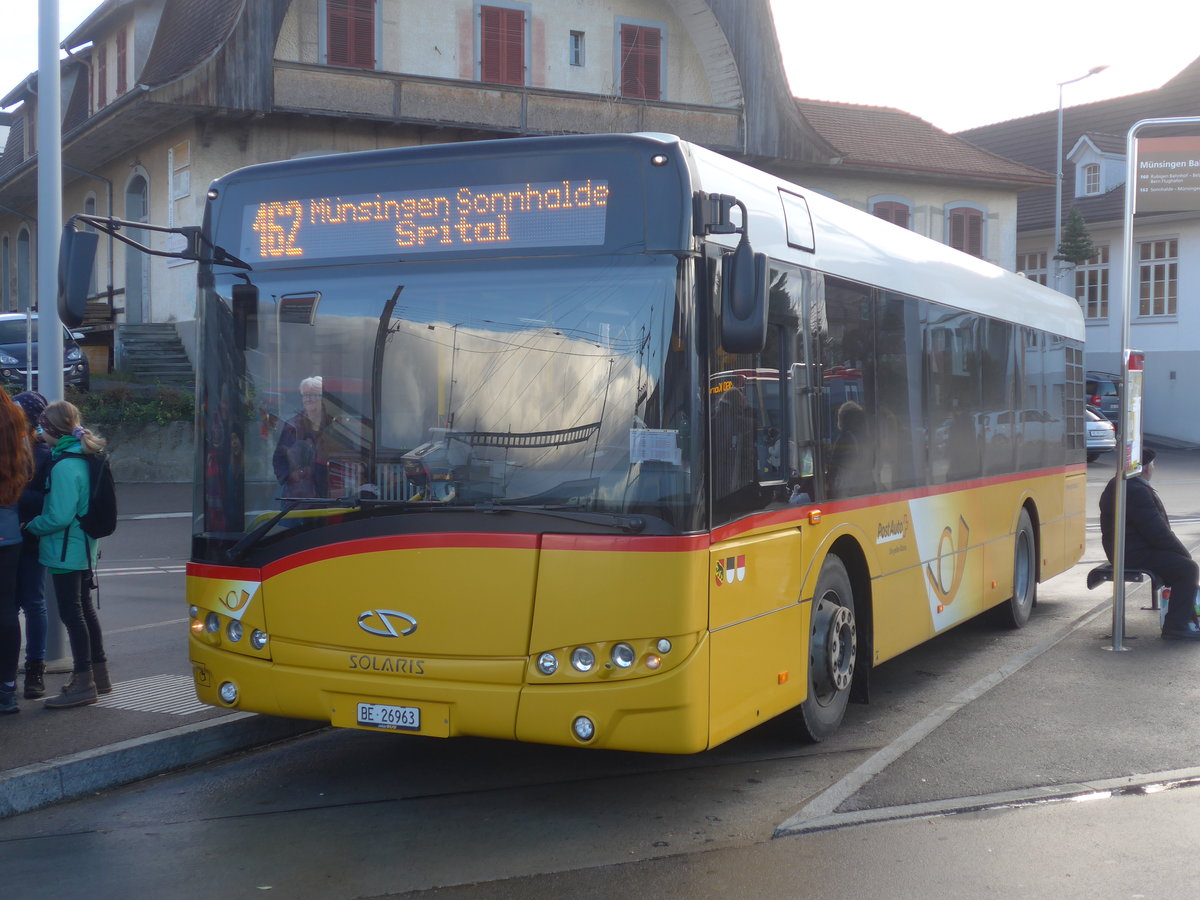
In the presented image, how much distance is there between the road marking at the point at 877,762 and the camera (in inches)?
226

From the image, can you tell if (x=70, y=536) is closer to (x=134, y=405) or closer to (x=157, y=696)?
(x=157, y=696)

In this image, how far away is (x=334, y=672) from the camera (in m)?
5.92

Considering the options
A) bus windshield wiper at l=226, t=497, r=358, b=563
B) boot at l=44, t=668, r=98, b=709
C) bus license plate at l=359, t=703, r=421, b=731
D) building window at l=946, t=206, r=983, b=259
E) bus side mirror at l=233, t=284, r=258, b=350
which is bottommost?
boot at l=44, t=668, r=98, b=709

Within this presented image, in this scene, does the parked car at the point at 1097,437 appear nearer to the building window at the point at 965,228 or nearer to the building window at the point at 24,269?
the building window at the point at 965,228

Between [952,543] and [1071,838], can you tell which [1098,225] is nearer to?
[952,543]

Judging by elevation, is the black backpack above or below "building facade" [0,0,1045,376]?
below

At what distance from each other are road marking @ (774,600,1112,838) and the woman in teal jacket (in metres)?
4.04

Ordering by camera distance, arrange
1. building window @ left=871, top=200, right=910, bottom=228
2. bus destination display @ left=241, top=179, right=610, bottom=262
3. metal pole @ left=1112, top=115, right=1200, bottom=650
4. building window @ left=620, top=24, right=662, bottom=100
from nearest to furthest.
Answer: bus destination display @ left=241, top=179, right=610, bottom=262, metal pole @ left=1112, top=115, right=1200, bottom=650, building window @ left=620, top=24, right=662, bottom=100, building window @ left=871, top=200, right=910, bottom=228

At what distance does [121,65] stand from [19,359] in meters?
8.90

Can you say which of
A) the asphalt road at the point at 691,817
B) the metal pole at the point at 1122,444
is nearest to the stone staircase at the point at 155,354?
the metal pole at the point at 1122,444

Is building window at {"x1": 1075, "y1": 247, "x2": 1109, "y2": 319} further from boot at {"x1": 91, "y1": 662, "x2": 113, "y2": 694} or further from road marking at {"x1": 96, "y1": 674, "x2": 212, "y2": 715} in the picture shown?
boot at {"x1": 91, "y1": 662, "x2": 113, "y2": 694}

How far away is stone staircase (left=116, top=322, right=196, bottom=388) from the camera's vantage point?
27.0 m

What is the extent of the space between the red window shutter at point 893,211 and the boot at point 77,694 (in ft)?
104

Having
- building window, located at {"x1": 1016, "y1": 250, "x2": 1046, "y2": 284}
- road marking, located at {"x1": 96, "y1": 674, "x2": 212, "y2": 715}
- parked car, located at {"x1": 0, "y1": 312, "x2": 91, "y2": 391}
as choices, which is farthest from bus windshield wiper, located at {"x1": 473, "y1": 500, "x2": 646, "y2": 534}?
building window, located at {"x1": 1016, "y1": 250, "x2": 1046, "y2": 284}
